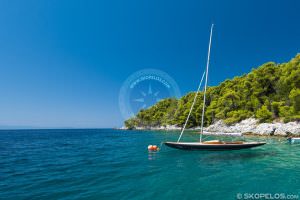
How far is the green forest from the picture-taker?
53344mm

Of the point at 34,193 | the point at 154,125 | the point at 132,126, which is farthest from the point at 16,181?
the point at 132,126

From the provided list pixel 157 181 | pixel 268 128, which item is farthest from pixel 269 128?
pixel 157 181

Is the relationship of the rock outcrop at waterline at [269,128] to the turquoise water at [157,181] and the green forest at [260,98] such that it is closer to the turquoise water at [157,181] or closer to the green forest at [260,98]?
the green forest at [260,98]

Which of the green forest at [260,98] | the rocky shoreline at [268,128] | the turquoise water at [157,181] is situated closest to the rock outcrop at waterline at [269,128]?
the rocky shoreline at [268,128]

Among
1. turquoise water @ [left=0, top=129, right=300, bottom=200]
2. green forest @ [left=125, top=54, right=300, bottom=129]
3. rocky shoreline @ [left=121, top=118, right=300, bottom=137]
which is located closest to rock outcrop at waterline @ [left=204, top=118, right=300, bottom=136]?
rocky shoreline @ [left=121, top=118, right=300, bottom=137]

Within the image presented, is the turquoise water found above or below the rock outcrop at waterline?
below

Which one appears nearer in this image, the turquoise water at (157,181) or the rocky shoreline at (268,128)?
the turquoise water at (157,181)

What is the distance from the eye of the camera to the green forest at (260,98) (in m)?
53.3

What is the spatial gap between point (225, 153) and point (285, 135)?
2852 cm

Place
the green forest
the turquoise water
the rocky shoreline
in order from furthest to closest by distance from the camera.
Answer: the green forest, the rocky shoreline, the turquoise water

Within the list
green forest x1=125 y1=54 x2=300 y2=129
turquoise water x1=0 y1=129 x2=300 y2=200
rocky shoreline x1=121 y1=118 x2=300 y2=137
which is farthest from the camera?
green forest x1=125 y1=54 x2=300 y2=129

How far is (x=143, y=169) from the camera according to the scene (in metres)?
16.1

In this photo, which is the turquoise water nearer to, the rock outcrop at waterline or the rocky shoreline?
the rocky shoreline

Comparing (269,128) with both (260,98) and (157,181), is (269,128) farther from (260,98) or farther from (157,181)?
(157,181)
